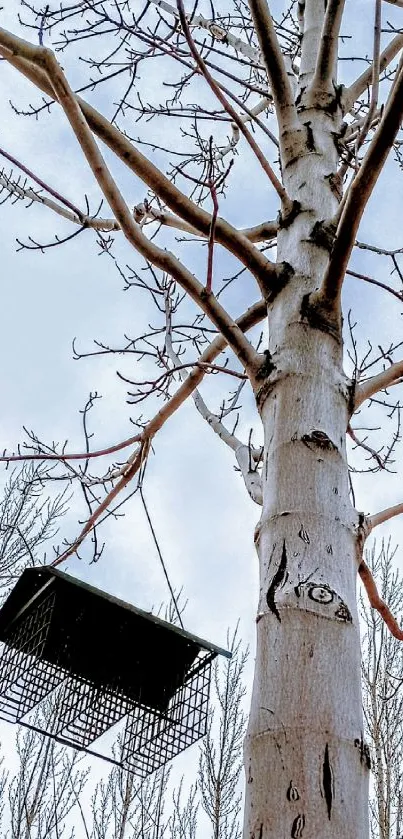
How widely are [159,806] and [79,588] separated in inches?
284

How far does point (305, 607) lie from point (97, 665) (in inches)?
50.1

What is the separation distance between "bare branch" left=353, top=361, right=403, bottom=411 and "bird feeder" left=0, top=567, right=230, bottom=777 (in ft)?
2.56

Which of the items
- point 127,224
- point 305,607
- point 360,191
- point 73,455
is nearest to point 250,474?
point 73,455

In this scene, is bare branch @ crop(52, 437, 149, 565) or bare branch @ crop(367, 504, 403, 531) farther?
bare branch @ crop(52, 437, 149, 565)

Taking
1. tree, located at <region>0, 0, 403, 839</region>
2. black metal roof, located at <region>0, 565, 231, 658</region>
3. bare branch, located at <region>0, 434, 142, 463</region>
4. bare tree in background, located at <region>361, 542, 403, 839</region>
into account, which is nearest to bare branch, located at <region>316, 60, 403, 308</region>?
tree, located at <region>0, 0, 403, 839</region>

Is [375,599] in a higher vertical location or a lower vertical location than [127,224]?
lower

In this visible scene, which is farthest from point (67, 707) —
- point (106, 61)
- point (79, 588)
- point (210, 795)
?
point (210, 795)

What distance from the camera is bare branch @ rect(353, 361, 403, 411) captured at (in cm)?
146

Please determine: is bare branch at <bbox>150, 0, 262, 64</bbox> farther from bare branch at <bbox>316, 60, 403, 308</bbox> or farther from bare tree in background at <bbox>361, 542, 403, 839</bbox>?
bare tree in background at <bbox>361, 542, 403, 839</bbox>

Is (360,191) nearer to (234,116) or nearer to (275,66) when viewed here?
(234,116)

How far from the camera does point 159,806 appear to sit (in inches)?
323

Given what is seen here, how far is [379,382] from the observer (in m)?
1.54

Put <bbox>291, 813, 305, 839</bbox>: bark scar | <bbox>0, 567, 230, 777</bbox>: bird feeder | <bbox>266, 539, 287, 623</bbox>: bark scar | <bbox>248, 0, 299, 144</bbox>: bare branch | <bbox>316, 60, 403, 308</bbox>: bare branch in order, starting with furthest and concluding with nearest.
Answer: <bbox>0, 567, 230, 777</bbox>: bird feeder
<bbox>248, 0, 299, 144</bbox>: bare branch
<bbox>316, 60, 403, 308</bbox>: bare branch
<bbox>266, 539, 287, 623</bbox>: bark scar
<bbox>291, 813, 305, 839</bbox>: bark scar

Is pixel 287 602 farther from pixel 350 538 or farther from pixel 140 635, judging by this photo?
pixel 140 635
